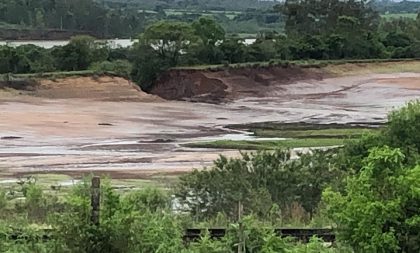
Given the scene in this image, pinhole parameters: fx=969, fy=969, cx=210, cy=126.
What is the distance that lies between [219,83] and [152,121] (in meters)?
12.5

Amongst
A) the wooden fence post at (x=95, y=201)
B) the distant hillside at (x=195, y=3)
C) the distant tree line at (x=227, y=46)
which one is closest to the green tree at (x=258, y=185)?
the wooden fence post at (x=95, y=201)

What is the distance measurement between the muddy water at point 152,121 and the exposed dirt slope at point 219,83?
0.95 meters

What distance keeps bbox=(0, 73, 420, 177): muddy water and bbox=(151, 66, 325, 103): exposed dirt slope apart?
0.95m

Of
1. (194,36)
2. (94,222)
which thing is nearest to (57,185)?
(94,222)

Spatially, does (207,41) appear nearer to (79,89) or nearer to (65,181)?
(79,89)

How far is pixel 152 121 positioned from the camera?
42.2 m

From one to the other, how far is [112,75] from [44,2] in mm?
60338

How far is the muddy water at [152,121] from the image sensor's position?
29.8 metres

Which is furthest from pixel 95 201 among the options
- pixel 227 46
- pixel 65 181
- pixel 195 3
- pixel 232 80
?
pixel 195 3

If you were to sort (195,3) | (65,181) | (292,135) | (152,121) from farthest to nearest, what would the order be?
(195,3)
(152,121)
(292,135)
(65,181)

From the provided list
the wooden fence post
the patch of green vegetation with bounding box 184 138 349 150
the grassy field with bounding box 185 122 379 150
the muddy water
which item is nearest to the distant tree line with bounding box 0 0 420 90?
the muddy water

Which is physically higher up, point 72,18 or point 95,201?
point 95,201

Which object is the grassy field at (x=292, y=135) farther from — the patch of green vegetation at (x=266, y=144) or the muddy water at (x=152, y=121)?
the muddy water at (x=152, y=121)

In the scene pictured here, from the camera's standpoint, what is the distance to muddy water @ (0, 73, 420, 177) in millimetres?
29844
